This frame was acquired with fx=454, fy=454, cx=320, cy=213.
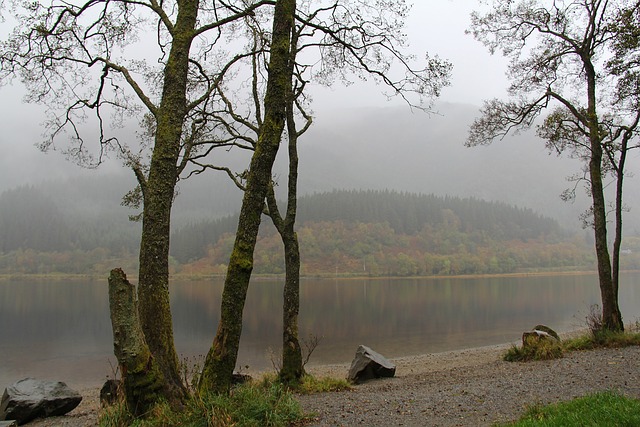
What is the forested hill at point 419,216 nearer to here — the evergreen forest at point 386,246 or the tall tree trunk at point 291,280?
the evergreen forest at point 386,246

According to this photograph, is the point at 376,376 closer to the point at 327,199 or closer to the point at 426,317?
the point at 426,317

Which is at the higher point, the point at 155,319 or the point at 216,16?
the point at 216,16

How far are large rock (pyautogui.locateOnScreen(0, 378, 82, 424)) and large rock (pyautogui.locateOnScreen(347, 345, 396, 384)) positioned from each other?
21.8 ft

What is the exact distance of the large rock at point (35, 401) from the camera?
31.3ft

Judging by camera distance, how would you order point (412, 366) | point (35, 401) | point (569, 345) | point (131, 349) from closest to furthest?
point (131, 349) → point (35, 401) → point (569, 345) → point (412, 366)

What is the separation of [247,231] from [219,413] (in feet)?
7.42

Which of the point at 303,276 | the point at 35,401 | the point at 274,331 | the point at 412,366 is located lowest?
the point at 303,276

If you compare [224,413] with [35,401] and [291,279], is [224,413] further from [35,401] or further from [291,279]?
[35,401]

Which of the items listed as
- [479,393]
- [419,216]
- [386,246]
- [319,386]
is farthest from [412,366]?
[419,216]

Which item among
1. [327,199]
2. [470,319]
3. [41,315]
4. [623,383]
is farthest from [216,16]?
[327,199]

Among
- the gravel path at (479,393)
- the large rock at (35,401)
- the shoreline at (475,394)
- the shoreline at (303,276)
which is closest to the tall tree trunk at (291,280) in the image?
the shoreline at (475,394)

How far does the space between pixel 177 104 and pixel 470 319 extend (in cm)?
4222

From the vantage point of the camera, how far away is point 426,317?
4547 centimetres

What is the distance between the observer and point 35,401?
992 cm
